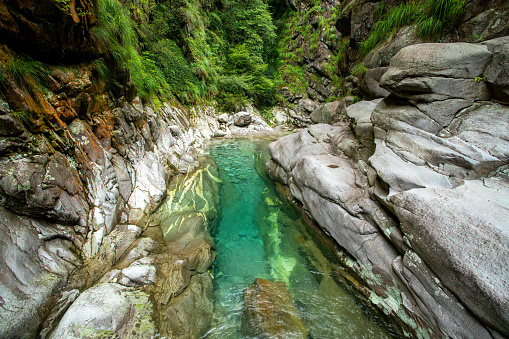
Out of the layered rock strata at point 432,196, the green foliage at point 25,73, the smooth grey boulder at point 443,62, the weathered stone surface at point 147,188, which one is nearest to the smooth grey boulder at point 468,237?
the layered rock strata at point 432,196

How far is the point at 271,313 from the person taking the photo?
307cm

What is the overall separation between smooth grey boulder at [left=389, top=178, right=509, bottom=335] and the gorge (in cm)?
2

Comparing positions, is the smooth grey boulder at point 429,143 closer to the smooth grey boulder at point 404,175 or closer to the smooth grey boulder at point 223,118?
the smooth grey boulder at point 404,175

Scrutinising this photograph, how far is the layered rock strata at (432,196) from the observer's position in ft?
7.48

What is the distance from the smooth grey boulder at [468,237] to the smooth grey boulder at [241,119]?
1473 cm

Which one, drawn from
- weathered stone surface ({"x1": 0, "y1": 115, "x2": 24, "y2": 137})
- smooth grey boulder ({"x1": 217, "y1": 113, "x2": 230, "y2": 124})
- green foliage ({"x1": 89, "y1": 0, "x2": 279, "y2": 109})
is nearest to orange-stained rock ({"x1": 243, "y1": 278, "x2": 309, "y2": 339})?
weathered stone surface ({"x1": 0, "y1": 115, "x2": 24, "y2": 137})

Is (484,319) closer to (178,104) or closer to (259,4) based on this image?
(178,104)

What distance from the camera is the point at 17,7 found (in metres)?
2.59

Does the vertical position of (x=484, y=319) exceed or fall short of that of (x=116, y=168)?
it falls short

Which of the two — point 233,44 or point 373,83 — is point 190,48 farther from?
point 373,83

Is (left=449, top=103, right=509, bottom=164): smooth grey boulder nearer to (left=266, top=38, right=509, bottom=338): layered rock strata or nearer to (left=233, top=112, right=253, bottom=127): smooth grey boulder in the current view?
(left=266, top=38, right=509, bottom=338): layered rock strata

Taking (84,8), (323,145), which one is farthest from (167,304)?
(323,145)

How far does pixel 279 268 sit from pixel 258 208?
2.43 metres

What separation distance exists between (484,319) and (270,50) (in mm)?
28015
